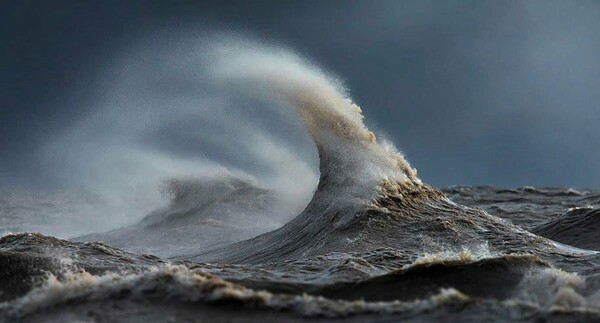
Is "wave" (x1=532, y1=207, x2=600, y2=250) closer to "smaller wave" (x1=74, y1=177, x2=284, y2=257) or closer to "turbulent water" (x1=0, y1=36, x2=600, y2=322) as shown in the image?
"turbulent water" (x1=0, y1=36, x2=600, y2=322)

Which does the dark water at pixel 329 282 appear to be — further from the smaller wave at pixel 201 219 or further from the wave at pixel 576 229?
the smaller wave at pixel 201 219

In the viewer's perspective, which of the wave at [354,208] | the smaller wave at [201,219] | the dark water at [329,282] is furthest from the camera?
the smaller wave at [201,219]

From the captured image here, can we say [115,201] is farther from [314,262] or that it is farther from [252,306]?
[252,306]

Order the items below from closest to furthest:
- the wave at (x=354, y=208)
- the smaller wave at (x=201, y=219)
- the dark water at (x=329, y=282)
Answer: the dark water at (x=329, y=282)
the wave at (x=354, y=208)
the smaller wave at (x=201, y=219)

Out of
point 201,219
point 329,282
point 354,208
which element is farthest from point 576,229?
point 201,219

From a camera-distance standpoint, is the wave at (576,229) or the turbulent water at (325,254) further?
the wave at (576,229)

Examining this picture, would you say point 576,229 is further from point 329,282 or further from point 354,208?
point 329,282

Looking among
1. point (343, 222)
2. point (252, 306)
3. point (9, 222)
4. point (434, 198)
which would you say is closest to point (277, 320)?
point (252, 306)

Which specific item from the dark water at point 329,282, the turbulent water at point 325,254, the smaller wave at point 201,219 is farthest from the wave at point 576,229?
the smaller wave at point 201,219

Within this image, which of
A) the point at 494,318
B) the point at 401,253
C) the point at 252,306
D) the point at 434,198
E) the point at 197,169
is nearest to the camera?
the point at 494,318
